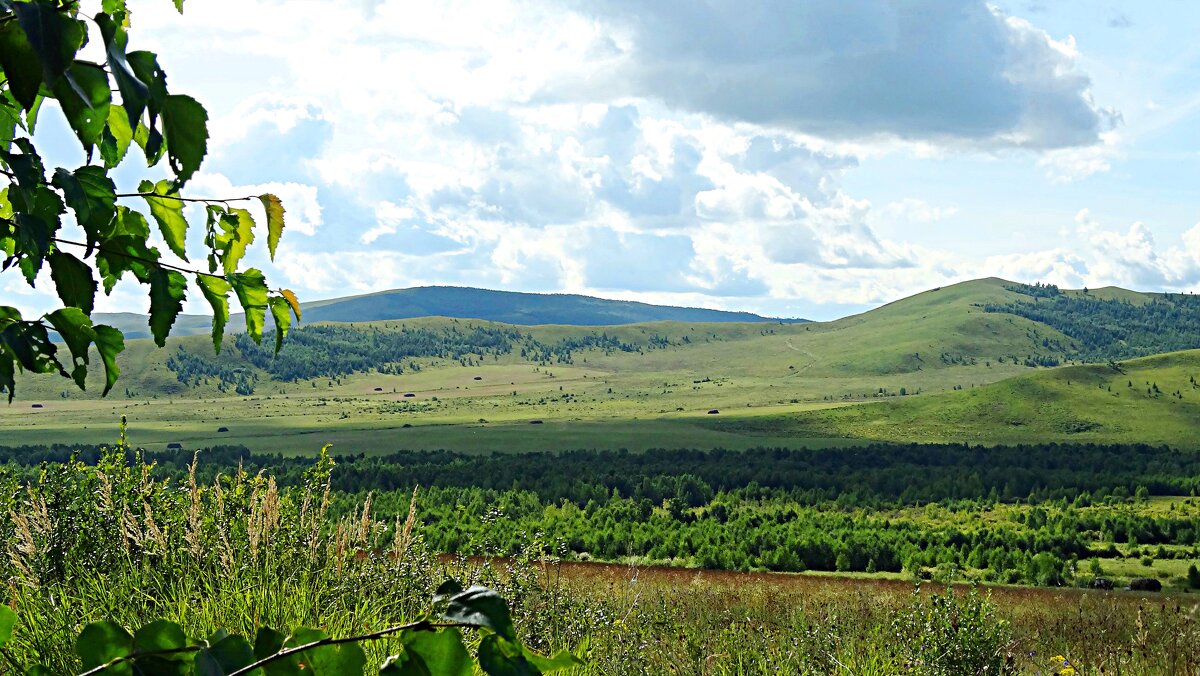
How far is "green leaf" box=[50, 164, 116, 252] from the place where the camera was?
1733 mm

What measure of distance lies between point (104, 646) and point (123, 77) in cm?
75

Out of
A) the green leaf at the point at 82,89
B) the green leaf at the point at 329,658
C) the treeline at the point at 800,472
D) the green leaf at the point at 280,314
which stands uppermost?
Result: the green leaf at the point at 82,89

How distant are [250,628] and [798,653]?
5605 millimetres

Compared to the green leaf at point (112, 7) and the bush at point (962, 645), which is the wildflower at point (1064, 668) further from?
the green leaf at point (112, 7)

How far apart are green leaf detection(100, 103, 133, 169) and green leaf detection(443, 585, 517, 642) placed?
106cm

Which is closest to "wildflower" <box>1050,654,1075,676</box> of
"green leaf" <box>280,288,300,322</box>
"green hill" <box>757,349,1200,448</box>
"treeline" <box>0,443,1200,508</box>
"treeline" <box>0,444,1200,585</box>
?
"green leaf" <box>280,288,300,322</box>

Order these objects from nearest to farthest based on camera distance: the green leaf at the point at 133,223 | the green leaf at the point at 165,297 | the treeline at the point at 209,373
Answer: the green leaf at the point at 165,297
the green leaf at the point at 133,223
the treeline at the point at 209,373

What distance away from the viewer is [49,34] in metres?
1.25

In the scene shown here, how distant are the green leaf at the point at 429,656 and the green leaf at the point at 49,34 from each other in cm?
81

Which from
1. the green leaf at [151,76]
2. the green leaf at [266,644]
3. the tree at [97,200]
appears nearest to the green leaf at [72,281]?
the tree at [97,200]

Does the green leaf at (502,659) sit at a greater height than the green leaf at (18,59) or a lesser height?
lesser

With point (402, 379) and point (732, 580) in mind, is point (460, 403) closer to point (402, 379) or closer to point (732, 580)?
point (402, 379)

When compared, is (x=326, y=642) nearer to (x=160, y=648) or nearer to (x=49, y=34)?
(x=160, y=648)

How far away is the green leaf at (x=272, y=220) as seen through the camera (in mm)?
2111
